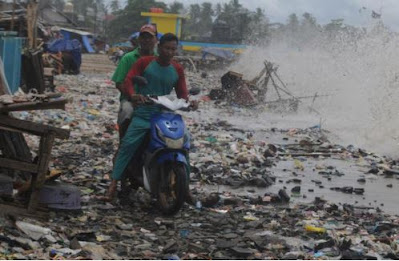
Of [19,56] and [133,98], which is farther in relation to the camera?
[19,56]

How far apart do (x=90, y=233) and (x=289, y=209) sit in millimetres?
2571

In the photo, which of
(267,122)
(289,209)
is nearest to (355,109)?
(267,122)

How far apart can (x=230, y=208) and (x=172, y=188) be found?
93 centimetres

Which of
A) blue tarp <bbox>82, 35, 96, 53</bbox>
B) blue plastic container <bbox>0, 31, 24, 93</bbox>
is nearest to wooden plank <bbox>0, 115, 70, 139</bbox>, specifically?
blue plastic container <bbox>0, 31, 24, 93</bbox>

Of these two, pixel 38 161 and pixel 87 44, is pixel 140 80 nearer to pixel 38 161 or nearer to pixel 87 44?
pixel 38 161

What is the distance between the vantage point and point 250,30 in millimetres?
53844

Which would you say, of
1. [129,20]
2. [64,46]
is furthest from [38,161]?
[129,20]

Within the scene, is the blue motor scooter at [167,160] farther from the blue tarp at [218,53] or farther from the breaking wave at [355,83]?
the blue tarp at [218,53]

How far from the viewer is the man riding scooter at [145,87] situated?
6051 millimetres

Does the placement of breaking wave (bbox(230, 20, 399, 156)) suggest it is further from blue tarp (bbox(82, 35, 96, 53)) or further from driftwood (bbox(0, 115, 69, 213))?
blue tarp (bbox(82, 35, 96, 53))

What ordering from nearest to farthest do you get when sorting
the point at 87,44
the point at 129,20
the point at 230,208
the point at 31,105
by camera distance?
the point at 31,105 < the point at 230,208 < the point at 87,44 < the point at 129,20

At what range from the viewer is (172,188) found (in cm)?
586

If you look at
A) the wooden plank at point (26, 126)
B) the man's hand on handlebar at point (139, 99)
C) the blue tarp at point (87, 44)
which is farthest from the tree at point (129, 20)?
the wooden plank at point (26, 126)

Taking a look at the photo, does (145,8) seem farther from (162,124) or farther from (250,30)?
(162,124)
